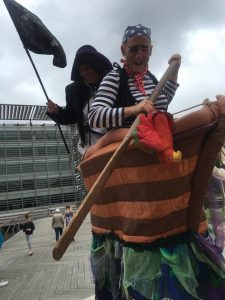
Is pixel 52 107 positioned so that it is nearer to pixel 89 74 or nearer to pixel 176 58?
pixel 89 74

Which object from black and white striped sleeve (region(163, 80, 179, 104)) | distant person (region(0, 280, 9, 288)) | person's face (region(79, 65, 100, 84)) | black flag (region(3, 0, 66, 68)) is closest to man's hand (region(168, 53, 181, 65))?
black and white striped sleeve (region(163, 80, 179, 104))

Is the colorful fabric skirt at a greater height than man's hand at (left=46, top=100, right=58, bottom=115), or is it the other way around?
man's hand at (left=46, top=100, right=58, bottom=115)

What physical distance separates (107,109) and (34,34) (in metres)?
1.02

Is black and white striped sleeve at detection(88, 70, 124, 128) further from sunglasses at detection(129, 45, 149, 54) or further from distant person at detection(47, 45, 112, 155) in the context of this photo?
distant person at detection(47, 45, 112, 155)

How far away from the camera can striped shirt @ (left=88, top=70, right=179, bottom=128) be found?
1.97 meters

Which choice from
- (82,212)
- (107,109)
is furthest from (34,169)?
(82,212)

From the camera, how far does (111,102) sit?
210 centimetres

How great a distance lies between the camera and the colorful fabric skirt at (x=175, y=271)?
5.74ft

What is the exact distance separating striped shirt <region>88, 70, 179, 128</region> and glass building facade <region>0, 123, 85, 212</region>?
42271 mm

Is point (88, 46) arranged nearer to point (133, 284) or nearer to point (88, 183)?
point (88, 183)

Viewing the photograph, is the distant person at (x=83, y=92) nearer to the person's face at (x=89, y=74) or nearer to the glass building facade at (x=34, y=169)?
the person's face at (x=89, y=74)

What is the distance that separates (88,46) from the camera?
2705mm

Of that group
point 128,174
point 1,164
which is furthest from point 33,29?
point 1,164

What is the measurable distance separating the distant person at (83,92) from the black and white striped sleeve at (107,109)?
0.38 metres
